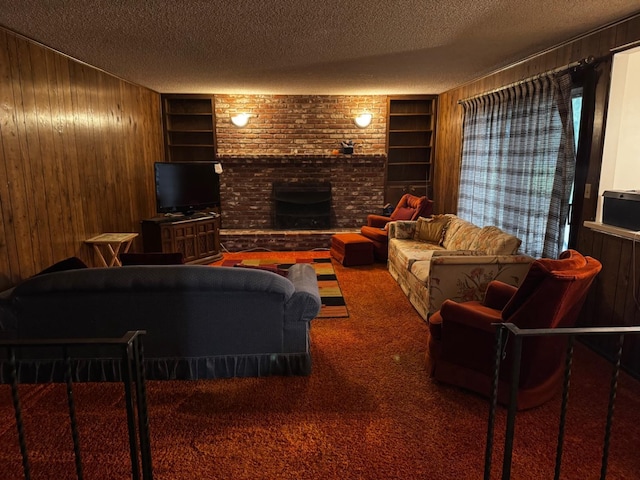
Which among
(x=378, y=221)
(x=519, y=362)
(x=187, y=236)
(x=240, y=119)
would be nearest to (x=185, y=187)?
(x=187, y=236)

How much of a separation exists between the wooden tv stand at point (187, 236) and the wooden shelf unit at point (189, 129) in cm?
154

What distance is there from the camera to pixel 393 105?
7.26 meters

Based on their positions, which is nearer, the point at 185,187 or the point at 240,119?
the point at 185,187

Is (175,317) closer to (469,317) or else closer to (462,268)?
(469,317)

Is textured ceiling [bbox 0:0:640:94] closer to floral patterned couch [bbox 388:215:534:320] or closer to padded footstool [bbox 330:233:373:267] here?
floral patterned couch [bbox 388:215:534:320]

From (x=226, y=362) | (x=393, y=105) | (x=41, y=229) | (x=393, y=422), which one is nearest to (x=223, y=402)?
(x=226, y=362)

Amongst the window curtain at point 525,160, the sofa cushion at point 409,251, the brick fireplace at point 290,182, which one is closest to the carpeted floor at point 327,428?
the window curtain at point 525,160

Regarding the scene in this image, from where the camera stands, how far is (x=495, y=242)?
3.96 metres

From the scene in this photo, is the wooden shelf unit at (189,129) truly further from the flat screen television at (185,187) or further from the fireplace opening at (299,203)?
the fireplace opening at (299,203)

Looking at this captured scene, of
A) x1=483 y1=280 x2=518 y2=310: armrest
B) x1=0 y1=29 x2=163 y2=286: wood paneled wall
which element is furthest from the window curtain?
x1=0 y1=29 x2=163 y2=286: wood paneled wall

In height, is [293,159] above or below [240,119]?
below

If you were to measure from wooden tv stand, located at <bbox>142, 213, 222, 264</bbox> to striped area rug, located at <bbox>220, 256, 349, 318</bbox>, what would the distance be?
33cm

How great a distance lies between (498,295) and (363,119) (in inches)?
183

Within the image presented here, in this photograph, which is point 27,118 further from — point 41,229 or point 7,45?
point 41,229
